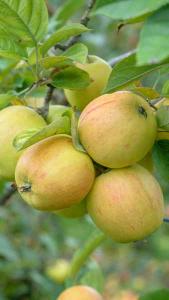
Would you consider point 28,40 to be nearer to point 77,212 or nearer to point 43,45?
point 43,45

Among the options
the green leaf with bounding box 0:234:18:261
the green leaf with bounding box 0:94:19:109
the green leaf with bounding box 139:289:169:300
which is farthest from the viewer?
the green leaf with bounding box 0:234:18:261

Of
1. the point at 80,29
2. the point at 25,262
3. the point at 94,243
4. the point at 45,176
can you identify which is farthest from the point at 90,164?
the point at 25,262

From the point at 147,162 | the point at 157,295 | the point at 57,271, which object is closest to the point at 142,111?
the point at 147,162

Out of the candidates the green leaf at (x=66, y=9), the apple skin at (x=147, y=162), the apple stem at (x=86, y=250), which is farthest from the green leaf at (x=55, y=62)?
the green leaf at (x=66, y=9)

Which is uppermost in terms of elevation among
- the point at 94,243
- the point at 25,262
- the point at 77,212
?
the point at 77,212

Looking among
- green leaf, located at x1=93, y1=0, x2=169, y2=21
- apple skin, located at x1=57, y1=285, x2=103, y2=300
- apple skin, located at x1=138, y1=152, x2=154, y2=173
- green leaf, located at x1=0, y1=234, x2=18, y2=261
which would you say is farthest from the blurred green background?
green leaf, located at x1=93, y1=0, x2=169, y2=21

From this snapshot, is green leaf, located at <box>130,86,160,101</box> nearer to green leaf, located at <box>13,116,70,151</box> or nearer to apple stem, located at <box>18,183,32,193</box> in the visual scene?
green leaf, located at <box>13,116,70,151</box>

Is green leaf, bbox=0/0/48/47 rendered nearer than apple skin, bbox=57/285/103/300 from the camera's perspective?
Yes
